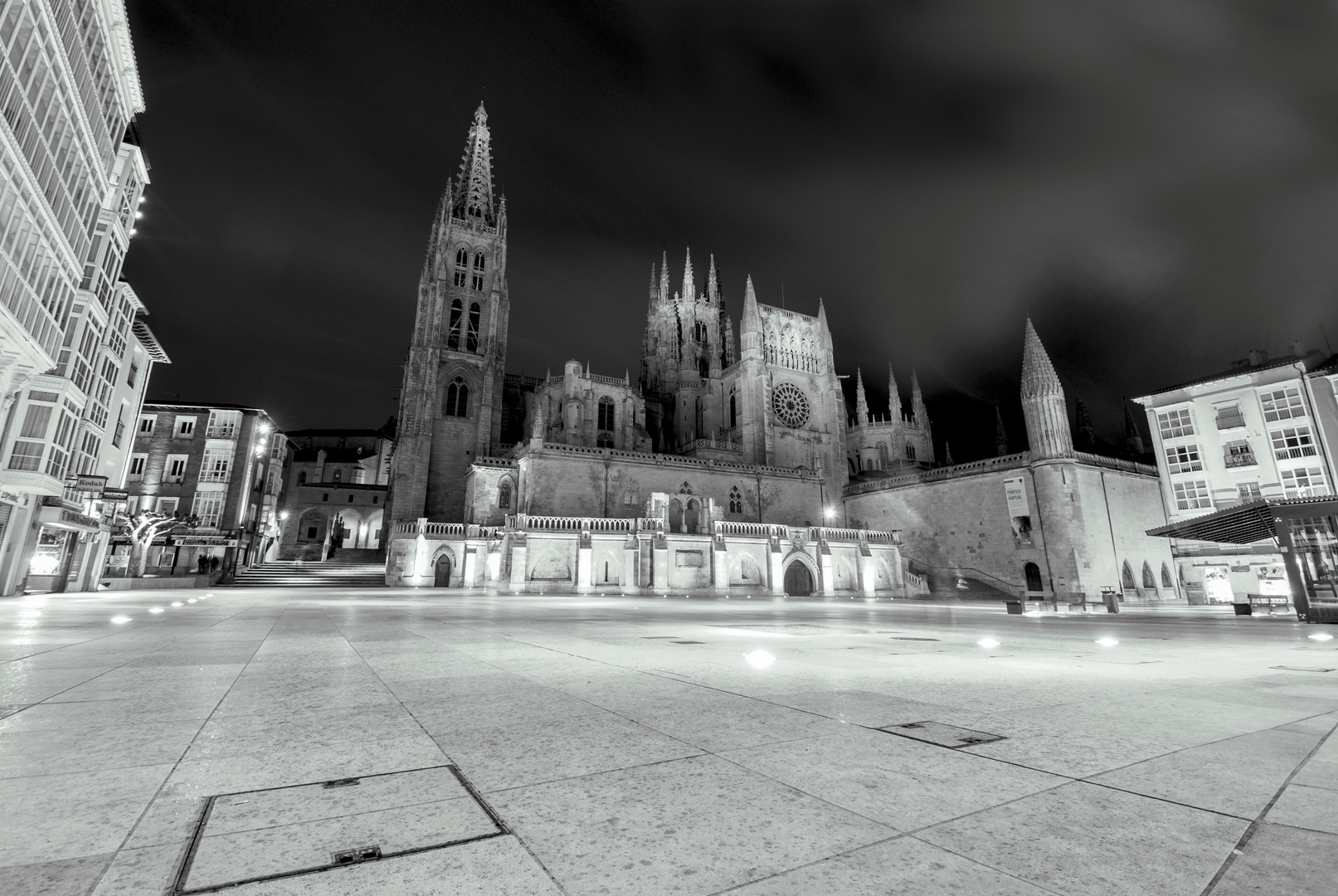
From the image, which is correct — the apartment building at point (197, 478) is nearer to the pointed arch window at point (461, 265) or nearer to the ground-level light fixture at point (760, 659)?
the pointed arch window at point (461, 265)

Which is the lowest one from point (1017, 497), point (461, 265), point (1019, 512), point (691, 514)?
point (1019, 512)

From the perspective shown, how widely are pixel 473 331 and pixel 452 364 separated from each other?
5252 millimetres

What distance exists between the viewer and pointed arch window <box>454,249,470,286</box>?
5425cm

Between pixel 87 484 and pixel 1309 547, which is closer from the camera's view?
pixel 1309 547

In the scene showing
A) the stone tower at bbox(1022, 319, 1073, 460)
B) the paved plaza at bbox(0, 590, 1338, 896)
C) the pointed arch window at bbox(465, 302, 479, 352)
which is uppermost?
the pointed arch window at bbox(465, 302, 479, 352)

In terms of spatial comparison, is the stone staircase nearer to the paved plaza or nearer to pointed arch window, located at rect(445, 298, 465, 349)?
pointed arch window, located at rect(445, 298, 465, 349)

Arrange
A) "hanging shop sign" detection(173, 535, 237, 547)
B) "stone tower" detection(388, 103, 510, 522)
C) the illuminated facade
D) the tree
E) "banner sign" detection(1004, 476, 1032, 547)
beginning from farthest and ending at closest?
"stone tower" detection(388, 103, 510, 522) → "hanging shop sign" detection(173, 535, 237, 547) → "banner sign" detection(1004, 476, 1032, 547) → the tree → the illuminated facade

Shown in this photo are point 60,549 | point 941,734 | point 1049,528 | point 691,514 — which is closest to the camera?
point 941,734

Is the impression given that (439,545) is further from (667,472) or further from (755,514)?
(755,514)

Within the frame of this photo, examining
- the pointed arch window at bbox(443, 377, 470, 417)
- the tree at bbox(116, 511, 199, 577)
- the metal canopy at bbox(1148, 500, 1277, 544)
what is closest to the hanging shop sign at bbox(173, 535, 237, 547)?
the tree at bbox(116, 511, 199, 577)

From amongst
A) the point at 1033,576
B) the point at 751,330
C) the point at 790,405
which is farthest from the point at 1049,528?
the point at 751,330

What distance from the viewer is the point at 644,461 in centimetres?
4109

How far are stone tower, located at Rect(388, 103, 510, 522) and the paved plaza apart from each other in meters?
42.3

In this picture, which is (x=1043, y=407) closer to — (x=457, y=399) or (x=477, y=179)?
(x=457, y=399)
